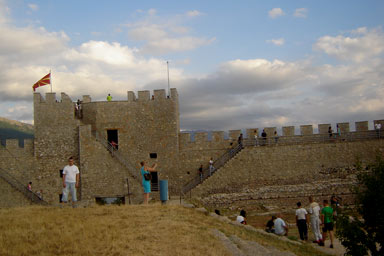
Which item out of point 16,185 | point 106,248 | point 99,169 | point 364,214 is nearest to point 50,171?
point 16,185

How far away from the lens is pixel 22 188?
Answer: 22.1 metres

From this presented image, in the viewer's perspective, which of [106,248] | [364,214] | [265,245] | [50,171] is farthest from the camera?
[50,171]

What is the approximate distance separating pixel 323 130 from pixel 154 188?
12.0 metres

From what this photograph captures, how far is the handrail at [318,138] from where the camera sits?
23.8m

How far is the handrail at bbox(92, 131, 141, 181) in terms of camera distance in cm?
2188

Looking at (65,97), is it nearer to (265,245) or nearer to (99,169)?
(99,169)

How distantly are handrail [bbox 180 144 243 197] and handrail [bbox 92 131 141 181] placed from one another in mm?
3365

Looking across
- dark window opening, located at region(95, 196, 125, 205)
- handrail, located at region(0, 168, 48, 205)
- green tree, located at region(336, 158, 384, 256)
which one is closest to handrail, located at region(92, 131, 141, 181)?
dark window opening, located at region(95, 196, 125, 205)

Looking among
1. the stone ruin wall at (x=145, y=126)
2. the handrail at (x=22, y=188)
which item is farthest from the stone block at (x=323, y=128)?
the handrail at (x=22, y=188)

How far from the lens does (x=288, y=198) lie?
2105 centimetres

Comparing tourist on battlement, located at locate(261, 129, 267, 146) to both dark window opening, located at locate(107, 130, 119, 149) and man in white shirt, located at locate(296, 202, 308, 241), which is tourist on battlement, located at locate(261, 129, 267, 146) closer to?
dark window opening, located at locate(107, 130, 119, 149)

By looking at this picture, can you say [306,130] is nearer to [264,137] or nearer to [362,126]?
[264,137]

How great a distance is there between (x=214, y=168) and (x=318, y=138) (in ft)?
24.0

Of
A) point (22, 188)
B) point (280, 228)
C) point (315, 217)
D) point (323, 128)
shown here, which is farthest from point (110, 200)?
point (315, 217)
